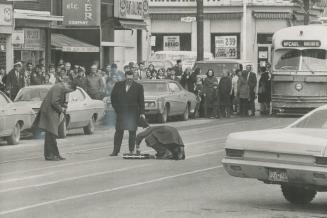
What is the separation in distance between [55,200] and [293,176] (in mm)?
3232

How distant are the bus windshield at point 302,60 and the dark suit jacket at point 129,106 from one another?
613 inches

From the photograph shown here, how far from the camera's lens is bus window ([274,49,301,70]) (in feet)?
116

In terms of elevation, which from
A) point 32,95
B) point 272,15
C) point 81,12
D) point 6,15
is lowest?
point 32,95

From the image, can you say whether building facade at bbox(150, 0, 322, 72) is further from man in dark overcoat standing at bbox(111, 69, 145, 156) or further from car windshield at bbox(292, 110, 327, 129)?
car windshield at bbox(292, 110, 327, 129)

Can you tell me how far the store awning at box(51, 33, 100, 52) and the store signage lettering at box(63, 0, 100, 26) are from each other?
2.76ft

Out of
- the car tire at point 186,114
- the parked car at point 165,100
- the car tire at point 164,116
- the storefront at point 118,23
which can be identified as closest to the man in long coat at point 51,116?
the parked car at point 165,100

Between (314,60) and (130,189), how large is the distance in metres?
21.5

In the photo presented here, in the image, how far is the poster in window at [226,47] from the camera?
2253 inches

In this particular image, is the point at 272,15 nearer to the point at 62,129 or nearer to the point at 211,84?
the point at 211,84

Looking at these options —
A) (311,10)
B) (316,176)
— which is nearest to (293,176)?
(316,176)

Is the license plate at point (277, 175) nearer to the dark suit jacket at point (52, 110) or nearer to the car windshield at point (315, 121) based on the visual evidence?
the car windshield at point (315, 121)

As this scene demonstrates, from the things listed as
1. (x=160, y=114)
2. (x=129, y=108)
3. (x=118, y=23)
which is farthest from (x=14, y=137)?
(x=118, y=23)

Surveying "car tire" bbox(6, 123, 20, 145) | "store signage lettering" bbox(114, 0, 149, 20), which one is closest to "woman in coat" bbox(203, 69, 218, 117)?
"store signage lettering" bbox(114, 0, 149, 20)

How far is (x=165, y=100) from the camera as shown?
105 ft
